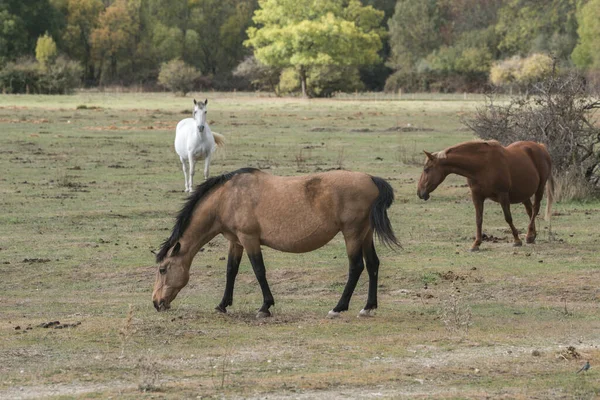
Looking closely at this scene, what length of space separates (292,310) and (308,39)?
2747 inches

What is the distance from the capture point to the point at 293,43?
79.5m

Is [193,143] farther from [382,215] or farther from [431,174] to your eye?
[382,215]

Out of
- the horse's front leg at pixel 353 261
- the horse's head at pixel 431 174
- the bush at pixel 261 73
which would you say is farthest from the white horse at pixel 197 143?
the bush at pixel 261 73

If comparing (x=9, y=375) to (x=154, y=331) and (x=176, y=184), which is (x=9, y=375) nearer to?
(x=154, y=331)

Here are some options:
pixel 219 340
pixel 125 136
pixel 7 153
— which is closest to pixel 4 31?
pixel 125 136

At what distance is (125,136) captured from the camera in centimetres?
3731

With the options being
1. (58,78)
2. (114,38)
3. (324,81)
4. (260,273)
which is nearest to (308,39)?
(324,81)

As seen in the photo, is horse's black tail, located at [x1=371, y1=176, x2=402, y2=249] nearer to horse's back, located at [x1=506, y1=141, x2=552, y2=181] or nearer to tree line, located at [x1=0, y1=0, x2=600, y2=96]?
horse's back, located at [x1=506, y1=141, x2=552, y2=181]

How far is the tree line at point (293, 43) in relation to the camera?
264ft

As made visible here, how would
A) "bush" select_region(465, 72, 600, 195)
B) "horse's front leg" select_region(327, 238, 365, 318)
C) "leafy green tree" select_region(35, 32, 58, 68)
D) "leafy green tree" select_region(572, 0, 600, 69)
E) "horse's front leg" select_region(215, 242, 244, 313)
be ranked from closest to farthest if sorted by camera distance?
1. "horse's front leg" select_region(327, 238, 365, 318)
2. "horse's front leg" select_region(215, 242, 244, 313)
3. "bush" select_region(465, 72, 600, 195)
4. "leafy green tree" select_region(35, 32, 58, 68)
5. "leafy green tree" select_region(572, 0, 600, 69)

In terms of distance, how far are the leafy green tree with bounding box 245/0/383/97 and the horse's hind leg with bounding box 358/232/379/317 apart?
2704 inches

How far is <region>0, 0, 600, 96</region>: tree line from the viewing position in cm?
8050

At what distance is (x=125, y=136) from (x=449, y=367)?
1182 inches

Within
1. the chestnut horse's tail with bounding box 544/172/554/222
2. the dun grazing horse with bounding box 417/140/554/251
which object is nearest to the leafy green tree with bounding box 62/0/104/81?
the chestnut horse's tail with bounding box 544/172/554/222
